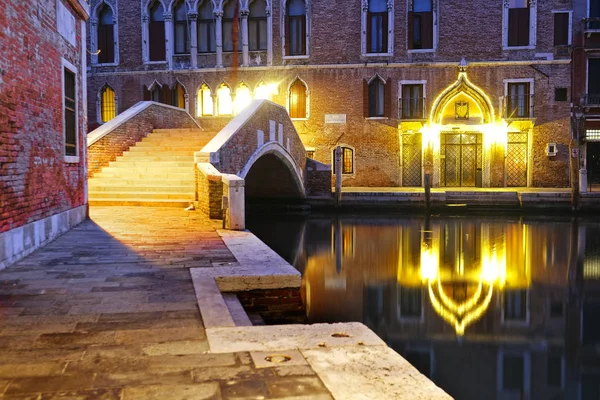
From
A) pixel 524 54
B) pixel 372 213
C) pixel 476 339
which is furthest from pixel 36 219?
pixel 524 54

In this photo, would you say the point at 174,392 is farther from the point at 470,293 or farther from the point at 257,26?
the point at 257,26

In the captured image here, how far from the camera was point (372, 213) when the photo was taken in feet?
58.7

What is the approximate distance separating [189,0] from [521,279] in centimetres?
1665

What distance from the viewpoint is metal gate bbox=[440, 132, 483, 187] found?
21.7 m

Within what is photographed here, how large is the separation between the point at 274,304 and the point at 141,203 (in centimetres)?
674

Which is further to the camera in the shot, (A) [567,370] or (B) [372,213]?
(B) [372,213]

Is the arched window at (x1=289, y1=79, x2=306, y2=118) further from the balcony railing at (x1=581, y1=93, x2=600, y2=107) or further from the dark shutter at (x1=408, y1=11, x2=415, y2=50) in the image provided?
the balcony railing at (x1=581, y1=93, x2=600, y2=107)

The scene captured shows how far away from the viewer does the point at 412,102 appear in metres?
21.5

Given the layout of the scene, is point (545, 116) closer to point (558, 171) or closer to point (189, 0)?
point (558, 171)

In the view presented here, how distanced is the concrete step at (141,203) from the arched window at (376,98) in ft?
38.7

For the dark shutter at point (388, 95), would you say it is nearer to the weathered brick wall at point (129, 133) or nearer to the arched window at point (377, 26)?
the arched window at point (377, 26)

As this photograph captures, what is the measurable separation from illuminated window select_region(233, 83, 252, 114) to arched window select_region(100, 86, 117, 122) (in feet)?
14.7

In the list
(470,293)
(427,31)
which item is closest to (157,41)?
(427,31)

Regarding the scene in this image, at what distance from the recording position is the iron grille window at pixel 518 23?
69.3 feet
